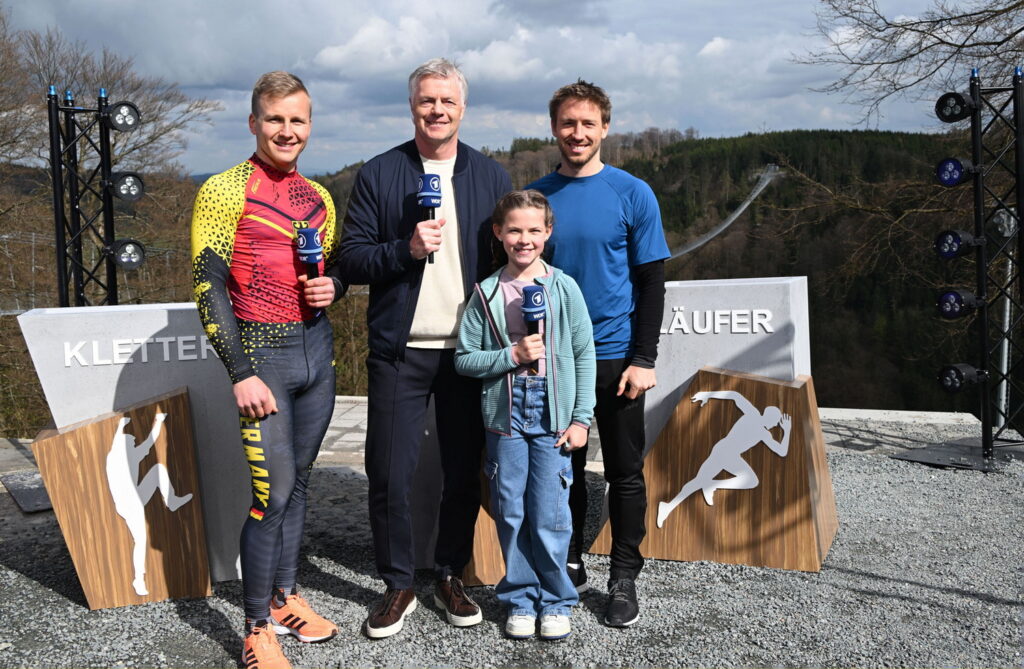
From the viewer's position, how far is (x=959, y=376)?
22.5ft

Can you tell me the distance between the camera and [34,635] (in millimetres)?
3316

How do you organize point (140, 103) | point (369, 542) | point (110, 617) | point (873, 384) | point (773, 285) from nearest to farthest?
point (110, 617) → point (773, 285) → point (369, 542) → point (140, 103) → point (873, 384)

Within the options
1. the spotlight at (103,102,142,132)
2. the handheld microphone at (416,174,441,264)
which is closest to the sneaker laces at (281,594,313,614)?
the handheld microphone at (416,174,441,264)

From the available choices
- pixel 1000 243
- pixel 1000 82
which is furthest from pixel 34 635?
pixel 1000 82

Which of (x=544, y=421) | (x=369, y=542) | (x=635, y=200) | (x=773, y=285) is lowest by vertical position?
(x=369, y=542)

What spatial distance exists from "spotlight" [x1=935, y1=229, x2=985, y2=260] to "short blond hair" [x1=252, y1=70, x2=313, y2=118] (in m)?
5.89

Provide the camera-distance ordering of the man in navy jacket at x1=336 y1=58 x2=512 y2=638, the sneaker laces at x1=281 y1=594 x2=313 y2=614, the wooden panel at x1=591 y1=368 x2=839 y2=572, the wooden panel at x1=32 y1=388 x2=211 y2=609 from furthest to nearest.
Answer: the wooden panel at x1=591 y1=368 x2=839 y2=572, the wooden panel at x1=32 y1=388 x2=211 y2=609, the sneaker laces at x1=281 y1=594 x2=313 y2=614, the man in navy jacket at x1=336 y1=58 x2=512 y2=638

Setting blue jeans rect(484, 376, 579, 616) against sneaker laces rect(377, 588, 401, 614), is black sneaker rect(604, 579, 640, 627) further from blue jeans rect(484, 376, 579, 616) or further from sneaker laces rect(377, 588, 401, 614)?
sneaker laces rect(377, 588, 401, 614)

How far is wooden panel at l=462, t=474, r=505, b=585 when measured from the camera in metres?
3.68

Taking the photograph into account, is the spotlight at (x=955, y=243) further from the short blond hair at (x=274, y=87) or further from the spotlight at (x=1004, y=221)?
the short blond hair at (x=274, y=87)

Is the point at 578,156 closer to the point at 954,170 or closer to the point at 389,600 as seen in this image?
the point at 389,600

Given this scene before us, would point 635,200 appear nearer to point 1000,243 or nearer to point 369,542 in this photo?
point 369,542

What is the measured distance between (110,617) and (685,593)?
236 centimetres

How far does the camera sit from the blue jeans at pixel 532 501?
2.99 m
